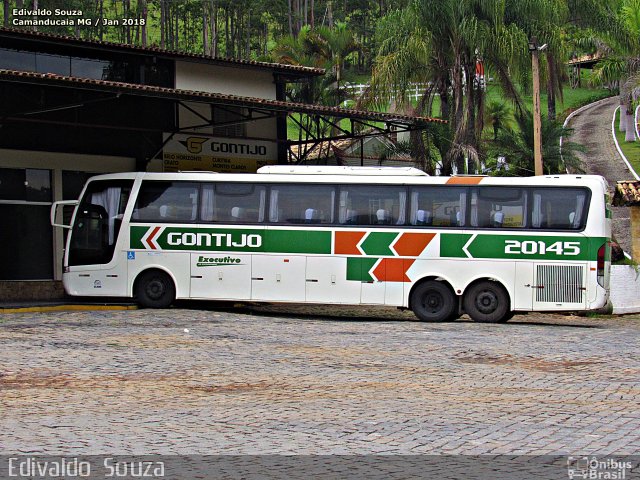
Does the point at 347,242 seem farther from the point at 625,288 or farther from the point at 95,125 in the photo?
the point at 625,288

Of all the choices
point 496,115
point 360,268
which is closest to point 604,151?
point 496,115

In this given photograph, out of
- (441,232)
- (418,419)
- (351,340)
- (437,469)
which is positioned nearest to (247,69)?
(441,232)

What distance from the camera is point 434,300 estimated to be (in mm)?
22562

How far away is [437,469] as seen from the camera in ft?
24.5

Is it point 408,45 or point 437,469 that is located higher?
point 408,45

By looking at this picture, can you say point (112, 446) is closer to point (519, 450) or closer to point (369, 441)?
point (369, 441)

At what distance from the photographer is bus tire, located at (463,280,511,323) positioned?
22.1 meters

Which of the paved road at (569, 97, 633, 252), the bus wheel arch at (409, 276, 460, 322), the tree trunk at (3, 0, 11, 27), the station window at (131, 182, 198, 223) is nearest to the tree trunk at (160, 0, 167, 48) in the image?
the tree trunk at (3, 0, 11, 27)

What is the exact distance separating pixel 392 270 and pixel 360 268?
2.28 feet

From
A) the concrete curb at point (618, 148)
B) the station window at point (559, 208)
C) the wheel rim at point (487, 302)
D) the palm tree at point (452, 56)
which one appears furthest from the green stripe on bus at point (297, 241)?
the concrete curb at point (618, 148)

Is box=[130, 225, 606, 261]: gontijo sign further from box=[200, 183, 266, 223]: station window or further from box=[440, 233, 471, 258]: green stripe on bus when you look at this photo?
box=[200, 183, 266, 223]: station window

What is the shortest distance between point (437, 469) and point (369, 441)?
119 centimetres

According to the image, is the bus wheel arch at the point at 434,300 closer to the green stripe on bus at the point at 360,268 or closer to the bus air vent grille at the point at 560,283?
the green stripe on bus at the point at 360,268

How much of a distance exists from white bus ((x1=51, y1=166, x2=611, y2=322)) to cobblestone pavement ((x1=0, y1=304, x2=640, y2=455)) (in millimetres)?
2757
